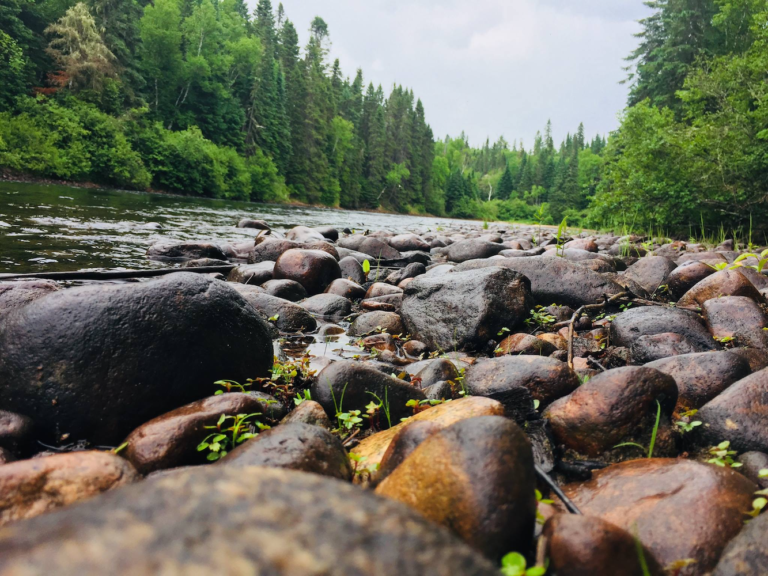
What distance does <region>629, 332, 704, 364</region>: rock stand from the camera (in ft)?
9.60

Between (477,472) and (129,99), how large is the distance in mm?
36318

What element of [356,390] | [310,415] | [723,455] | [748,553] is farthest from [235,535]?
[723,455]

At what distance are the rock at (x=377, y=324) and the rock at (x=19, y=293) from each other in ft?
7.93

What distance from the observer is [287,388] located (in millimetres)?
2711

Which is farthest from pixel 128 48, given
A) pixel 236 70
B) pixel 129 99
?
pixel 236 70

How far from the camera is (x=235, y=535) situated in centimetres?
63

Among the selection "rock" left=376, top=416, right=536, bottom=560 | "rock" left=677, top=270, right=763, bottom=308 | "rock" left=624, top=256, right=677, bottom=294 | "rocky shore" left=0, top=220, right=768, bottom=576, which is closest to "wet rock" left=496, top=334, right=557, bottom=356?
"rocky shore" left=0, top=220, right=768, bottom=576

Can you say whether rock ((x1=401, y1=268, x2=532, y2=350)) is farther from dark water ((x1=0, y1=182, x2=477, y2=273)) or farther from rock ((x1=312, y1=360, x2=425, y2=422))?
dark water ((x1=0, y1=182, x2=477, y2=273))

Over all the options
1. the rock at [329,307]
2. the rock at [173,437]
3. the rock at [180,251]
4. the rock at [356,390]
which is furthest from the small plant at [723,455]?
the rock at [180,251]

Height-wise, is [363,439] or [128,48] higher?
[128,48]

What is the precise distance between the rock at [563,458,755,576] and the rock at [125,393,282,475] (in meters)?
1.53

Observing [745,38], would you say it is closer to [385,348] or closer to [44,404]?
[385,348]

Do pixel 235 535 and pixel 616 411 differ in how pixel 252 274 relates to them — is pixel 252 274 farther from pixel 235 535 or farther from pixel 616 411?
pixel 235 535

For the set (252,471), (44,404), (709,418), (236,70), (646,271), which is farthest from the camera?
(236,70)
